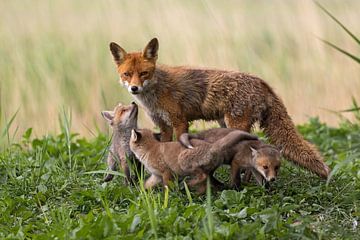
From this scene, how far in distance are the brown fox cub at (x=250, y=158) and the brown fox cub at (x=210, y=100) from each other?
0.59 meters

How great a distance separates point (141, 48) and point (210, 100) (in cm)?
495

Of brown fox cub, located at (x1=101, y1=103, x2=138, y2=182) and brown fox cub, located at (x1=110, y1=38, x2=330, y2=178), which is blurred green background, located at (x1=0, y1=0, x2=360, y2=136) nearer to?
brown fox cub, located at (x1=110, y1=38, x2=330, y2=178)

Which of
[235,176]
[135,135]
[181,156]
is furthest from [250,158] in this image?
[135,135]

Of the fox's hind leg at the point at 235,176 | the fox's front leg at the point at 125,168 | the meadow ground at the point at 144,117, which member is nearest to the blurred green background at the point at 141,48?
the meadow ground at the point at 144,117

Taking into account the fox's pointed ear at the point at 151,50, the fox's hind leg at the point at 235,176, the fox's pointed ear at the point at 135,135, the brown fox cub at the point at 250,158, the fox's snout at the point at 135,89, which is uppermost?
the fox's pointed ear at the point at 151,50

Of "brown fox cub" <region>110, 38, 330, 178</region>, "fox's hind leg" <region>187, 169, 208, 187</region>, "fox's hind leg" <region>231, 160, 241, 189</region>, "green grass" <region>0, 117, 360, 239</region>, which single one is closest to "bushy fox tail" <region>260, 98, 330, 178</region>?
"brown fox cub" <region>110, 38, 330, 178</region>

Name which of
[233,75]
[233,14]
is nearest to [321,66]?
[233,14]

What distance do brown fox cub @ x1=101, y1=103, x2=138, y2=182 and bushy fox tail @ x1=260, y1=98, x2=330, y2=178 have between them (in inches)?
46.4

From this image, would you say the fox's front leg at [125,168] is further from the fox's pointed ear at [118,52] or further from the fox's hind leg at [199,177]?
the fox's pointed ear at [118,52]

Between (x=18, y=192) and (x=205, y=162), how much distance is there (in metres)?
1.61

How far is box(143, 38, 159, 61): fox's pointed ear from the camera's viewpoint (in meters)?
7.31

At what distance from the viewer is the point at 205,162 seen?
6.24m

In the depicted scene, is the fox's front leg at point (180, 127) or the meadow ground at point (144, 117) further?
the fox's front leg at point (180, 127)

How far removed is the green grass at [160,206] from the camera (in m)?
5.34
